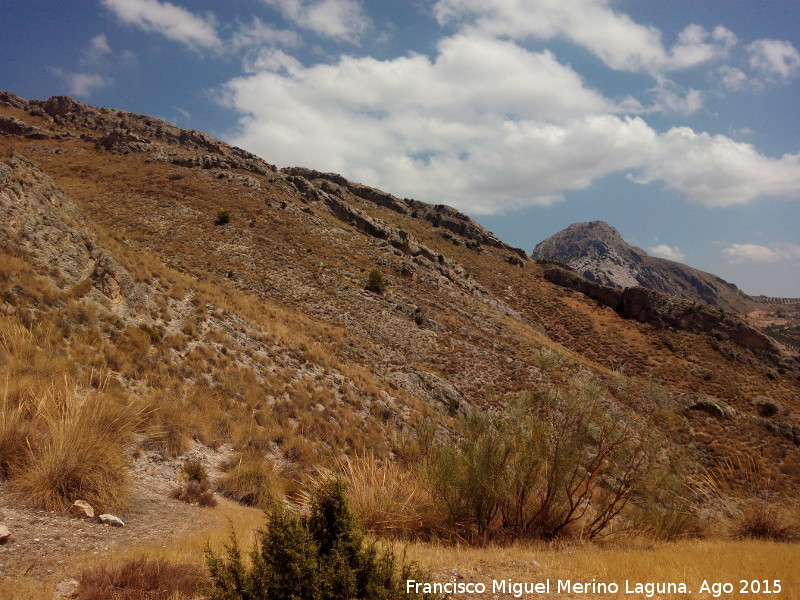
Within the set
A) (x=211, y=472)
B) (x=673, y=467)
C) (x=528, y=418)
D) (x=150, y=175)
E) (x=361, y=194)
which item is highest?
(x=361, y=194)

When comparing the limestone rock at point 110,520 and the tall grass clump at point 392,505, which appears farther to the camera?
the tall grass clump at point 392,505

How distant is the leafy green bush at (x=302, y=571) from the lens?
2797 millimetres

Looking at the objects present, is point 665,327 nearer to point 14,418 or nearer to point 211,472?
point 211,472

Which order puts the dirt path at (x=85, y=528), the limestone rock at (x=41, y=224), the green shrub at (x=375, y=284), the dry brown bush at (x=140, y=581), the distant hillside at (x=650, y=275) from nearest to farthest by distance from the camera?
the dry brown bush at (x=140, y=581), the dirt path at (x=85, y=528), the limestone rock at (x=41, y=224), the green shrub at (x=375, y=284), the distant hillside at (x=650, y=275)

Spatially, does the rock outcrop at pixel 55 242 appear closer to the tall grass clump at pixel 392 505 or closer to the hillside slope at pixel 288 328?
the hillside slope at pixel 288 328

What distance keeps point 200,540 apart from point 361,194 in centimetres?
8155

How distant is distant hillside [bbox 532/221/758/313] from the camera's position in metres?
158

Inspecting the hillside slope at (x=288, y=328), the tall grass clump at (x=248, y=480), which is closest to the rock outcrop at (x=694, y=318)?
the hillside slope at (x=288, y=328)

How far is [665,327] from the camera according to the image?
4341 cm

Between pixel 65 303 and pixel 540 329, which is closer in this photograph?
pixel 65 303

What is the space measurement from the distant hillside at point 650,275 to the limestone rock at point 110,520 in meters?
155

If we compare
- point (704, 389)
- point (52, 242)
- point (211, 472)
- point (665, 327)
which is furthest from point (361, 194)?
point (211, 472)

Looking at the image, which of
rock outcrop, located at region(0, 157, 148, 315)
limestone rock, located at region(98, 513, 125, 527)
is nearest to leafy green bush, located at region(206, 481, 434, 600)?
limestone rock, located at region(98, 513, 125, 527)

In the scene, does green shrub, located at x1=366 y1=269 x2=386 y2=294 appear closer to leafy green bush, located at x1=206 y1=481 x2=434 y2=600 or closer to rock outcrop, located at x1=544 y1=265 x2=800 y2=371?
leafy green bush, located at x1=206 y1=481 x2=434 y2=600
